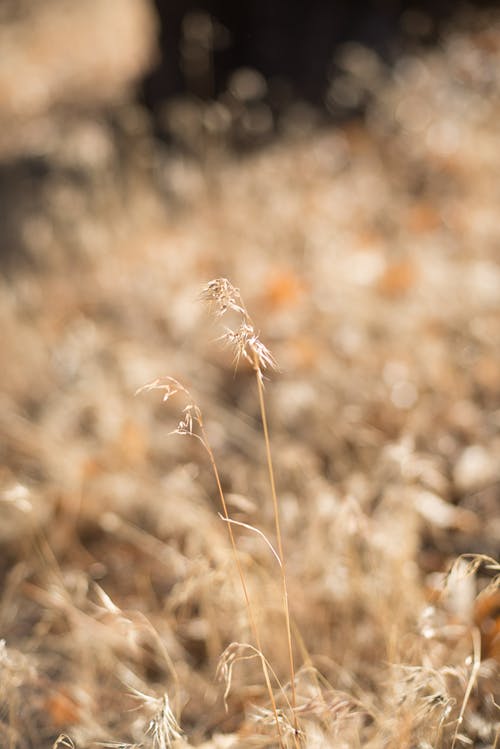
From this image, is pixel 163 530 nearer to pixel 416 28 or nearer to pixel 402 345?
pixel 402 345

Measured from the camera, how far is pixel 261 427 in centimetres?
226

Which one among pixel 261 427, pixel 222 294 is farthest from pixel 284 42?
pixel 222 294

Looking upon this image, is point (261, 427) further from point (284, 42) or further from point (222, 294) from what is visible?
point (284, 42)

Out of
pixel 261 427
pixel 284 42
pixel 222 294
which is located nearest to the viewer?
pixel 222 294

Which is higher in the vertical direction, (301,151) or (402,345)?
(301,151)

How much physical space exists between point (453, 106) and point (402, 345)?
1722 millimetres

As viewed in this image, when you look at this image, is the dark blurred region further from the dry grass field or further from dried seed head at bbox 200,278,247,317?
dried seed head at bbox 200,278,247,317

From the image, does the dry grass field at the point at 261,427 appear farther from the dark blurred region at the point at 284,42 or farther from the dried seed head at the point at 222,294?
the dark blurred region at the point at 284,42

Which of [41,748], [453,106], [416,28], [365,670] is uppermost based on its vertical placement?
[416,28]

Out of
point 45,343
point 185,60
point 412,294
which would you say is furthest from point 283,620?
point 185,60

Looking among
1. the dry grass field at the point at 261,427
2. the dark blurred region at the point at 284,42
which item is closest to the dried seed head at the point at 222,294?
the dry grass field at the point at 261,427

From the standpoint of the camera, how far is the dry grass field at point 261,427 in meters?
1.41

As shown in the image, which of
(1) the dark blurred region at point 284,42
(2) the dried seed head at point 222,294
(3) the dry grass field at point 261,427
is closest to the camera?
(2) the dried seed head at point 222,294

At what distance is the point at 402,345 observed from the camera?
7.72 feet
